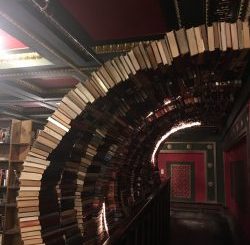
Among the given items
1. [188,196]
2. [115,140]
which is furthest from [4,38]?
[188,196]

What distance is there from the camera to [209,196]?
14586 mm

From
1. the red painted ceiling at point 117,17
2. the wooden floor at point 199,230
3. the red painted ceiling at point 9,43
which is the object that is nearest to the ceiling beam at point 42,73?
the red painted ceiling at point 9,43

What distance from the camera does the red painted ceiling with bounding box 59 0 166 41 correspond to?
276 centimetres

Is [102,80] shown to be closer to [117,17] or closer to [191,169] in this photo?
[117,17]

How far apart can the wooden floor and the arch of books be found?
623 cm

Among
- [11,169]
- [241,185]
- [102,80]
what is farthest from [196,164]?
[102,80]

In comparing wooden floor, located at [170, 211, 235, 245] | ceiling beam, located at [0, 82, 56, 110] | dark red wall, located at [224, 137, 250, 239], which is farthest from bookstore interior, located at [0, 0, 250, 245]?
wooden floor, located at [170, 211, 235, 245]

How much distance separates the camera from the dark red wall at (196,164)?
14.8 metres

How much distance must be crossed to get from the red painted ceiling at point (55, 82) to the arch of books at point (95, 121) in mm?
3582

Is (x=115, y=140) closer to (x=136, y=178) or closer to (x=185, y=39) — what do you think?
(x=185, y=39)

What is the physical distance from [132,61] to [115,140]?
1.09 m

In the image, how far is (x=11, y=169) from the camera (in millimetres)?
7105

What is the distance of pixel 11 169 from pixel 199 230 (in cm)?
602

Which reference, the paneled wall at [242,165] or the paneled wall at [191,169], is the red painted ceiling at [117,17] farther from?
the paneled wall at [191,169]
